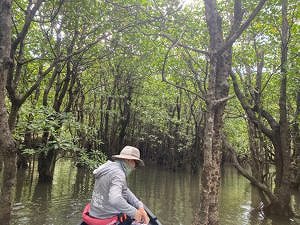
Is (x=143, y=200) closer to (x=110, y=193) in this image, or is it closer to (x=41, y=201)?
(x=41, y=201)

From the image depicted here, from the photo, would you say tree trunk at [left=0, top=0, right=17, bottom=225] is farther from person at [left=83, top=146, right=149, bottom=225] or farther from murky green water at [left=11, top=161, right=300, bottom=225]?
murky green water at [left=11, top=161, right=300, bottom=225]

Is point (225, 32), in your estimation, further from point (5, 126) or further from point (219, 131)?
point (5, 126)

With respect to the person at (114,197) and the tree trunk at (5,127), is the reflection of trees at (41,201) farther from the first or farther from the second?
the person at (114,197)

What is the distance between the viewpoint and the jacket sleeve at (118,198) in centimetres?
474

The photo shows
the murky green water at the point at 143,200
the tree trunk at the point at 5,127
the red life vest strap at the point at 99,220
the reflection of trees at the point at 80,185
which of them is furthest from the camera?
the reflection of trees at the point at 80,185

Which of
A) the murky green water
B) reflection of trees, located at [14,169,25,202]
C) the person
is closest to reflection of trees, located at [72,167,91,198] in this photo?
the murky green water

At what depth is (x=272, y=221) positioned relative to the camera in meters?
12.8

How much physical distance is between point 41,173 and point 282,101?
479 inches

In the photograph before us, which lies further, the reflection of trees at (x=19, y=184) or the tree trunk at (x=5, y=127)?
the reflection of trees at (x=19, y=184)

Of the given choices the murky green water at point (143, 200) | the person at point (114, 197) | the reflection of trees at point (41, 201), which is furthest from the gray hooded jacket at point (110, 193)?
the reflection of trees at point (41, 201)

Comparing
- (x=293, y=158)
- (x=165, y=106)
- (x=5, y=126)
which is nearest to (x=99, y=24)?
(x=5, y=126)

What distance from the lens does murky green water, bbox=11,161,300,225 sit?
11734 mm

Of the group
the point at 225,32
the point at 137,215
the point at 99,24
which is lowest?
the point at 137,215

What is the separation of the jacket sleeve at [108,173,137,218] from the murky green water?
6.46m
